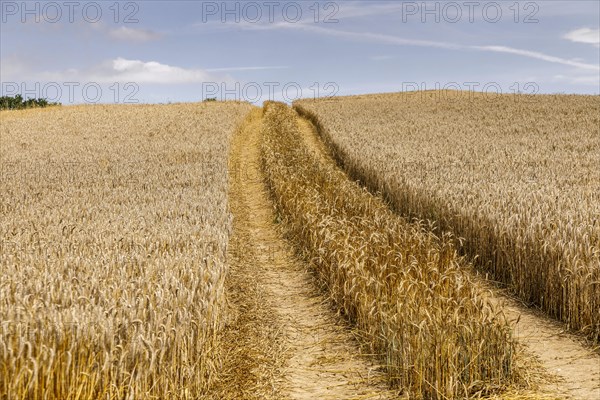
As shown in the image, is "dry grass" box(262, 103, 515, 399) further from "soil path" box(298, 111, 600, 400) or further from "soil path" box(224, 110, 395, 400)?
"soil path" box(298, 111, 600, 400)

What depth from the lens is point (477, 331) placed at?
600 centimetres

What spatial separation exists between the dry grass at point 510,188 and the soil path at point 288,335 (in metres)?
3.43

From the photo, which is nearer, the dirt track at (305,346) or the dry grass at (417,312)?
the dry grass at (417,312)

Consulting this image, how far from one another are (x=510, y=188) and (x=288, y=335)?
788 centimetres

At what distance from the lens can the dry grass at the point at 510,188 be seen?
8.20 metres

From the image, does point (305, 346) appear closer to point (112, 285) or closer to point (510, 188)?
point (112, 285)

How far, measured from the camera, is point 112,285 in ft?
19.7

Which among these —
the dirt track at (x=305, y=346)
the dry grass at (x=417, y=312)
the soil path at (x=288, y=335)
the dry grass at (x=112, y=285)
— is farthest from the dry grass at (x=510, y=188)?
the dry grass at (x=112, y=285)

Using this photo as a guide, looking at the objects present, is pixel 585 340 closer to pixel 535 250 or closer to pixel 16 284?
pixel 535 250

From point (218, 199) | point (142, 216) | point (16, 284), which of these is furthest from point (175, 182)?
point (16, 284)

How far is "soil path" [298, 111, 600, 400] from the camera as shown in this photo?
19.7 feet

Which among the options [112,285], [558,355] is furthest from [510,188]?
[112,285]

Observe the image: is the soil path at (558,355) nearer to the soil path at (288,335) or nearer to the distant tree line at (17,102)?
the soil path at (288,335)

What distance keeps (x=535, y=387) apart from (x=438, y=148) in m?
18.1
